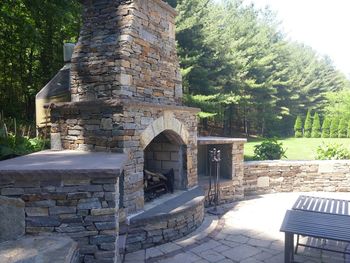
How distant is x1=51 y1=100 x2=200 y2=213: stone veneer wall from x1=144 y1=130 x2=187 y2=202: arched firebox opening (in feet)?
2.25

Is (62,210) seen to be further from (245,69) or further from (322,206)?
(245,69)

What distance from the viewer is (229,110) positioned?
21281 mm

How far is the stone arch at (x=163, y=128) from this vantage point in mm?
4895

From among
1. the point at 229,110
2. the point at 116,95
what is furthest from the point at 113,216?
the point at 229,110

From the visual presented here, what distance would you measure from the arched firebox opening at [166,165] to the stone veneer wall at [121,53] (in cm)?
100

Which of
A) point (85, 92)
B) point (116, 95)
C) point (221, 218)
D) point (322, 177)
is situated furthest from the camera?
point (322, 177)

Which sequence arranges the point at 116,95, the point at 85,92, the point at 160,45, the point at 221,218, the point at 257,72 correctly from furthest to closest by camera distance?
the point at 257,72, the point at 221,218, the point at 160,45, the point at 85,92, the point at 116,95

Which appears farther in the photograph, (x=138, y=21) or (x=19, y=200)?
(x=138, y=21)

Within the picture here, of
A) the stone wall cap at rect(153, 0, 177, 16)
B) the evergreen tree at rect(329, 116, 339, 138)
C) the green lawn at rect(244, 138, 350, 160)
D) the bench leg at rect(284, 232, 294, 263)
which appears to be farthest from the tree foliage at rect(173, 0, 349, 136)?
the bench leg at rect(284, 232, 294, 263)

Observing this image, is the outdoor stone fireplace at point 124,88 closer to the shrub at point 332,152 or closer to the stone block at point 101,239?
the stone block at point 101,239

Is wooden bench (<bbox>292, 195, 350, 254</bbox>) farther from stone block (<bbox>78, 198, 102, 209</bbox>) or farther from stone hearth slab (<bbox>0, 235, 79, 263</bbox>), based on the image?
stone hearth slab (<bbox>0, 235, 79, 263</bbox>)

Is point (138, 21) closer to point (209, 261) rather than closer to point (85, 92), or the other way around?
point (85, 92)

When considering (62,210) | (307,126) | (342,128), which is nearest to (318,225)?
(62,210)

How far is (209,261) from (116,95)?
294cm
